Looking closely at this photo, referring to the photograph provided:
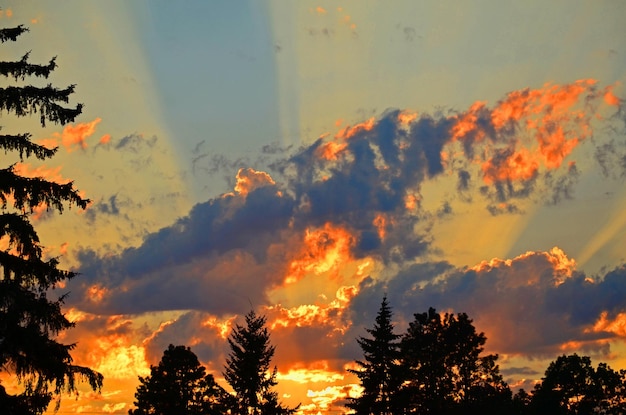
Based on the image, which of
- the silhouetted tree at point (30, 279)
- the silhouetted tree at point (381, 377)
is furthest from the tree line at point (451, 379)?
the silhouetted tree at point (30, 279)

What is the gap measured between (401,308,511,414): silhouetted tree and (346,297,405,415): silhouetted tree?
16.7 metres

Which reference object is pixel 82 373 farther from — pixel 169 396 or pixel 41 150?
pixel 169 396

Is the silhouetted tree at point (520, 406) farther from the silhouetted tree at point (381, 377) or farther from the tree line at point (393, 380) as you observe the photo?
the silhouetted tree at point (381, 377)

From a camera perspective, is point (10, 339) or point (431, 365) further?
point (431, 365)

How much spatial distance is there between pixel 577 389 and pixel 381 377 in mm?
55826

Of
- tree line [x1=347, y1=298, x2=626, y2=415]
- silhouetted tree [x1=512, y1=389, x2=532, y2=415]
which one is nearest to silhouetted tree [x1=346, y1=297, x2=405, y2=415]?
tree line [x1=347, y1=298, x2=626, y2=415]

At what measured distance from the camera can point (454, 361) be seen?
8250 centimetres

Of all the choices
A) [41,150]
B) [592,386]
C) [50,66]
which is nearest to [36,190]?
[41,150]

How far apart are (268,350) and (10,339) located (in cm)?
3543

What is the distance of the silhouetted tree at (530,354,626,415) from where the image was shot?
105000 mm

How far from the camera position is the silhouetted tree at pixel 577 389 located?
10500cm

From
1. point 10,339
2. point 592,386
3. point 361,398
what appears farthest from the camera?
point 592,386

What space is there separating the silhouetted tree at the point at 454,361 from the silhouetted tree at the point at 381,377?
54.8ft

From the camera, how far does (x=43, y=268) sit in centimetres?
1802
